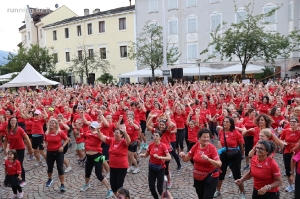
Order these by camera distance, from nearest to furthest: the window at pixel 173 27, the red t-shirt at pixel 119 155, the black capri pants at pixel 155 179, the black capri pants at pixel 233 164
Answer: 1. the black capri pants at pixel 155 179
2. the red t-shirt at pixel 119 155
3. the black capri pants at pixel 233 164
4. the window at pixel 173 27

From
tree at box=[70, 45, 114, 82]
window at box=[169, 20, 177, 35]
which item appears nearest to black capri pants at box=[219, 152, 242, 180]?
tree at box=[70, 45, 114, 82]

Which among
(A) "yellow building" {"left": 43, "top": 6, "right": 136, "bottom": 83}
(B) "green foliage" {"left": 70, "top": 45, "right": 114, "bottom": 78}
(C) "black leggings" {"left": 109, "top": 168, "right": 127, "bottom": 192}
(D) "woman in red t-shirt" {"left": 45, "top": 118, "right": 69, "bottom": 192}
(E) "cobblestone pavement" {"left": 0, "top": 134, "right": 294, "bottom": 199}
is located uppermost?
(A) "yellow building" {"left": 43, "top": 6, "right": 136, "bottom": 83}

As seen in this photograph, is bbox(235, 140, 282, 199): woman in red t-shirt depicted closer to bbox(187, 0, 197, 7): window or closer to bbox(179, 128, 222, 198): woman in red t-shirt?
bbox(179, 128, 222, 198): woman in red t-shirt

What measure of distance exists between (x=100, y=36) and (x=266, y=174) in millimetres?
37029

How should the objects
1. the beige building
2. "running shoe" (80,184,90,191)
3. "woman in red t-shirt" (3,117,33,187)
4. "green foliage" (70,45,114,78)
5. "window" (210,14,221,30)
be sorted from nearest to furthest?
"running shoe" (80,184,90,191) < "woman in red t-shirt" (3,117,33,187) < "window" (210,14,221,30) < "green foliage" (70,45,114,78) < the beige building

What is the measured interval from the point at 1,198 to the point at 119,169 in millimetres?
2913

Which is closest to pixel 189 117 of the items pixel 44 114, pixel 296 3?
pixel 44 114

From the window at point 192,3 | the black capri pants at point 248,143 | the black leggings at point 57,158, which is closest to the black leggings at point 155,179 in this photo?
the black leggings at point 57,158

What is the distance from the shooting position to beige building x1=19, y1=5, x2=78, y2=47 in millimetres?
45844

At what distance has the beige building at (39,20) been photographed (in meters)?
45.8

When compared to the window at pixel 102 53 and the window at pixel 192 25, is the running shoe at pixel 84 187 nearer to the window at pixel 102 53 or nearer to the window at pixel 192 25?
the window at pixel 192 25

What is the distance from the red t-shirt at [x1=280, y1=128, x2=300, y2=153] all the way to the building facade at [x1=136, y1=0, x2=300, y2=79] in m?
25.6

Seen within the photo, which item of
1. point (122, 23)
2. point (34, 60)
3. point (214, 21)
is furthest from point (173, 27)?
point (34, 60)

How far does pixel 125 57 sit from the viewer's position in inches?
1510
